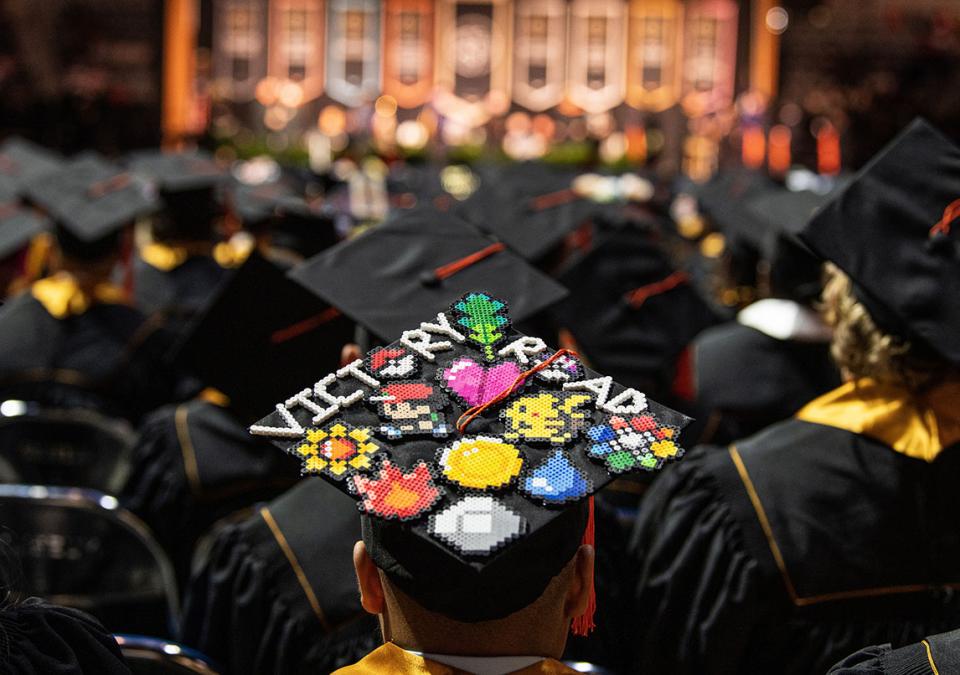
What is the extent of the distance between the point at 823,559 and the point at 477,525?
0.98 m

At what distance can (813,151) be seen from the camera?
17938 millimetres

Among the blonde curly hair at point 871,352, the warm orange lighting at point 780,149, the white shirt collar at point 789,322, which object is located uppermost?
the blonde curly hair at point 871,352

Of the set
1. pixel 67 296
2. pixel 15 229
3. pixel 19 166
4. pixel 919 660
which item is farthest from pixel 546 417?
pixel 19 166

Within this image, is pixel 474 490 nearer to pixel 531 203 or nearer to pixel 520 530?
pixel 520 530

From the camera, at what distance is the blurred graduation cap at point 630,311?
347 centimetres

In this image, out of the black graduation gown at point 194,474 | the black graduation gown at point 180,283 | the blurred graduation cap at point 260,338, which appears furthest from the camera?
the black graduation gown at point 180,283

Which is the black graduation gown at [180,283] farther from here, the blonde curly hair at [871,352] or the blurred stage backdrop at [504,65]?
the blurred stage backdrop at [504,65]

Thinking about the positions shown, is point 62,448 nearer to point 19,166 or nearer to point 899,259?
point 899,259

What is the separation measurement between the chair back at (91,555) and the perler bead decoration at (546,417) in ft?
4.83

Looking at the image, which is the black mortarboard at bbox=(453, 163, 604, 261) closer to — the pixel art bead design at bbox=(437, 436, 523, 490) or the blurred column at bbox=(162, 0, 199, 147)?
the pixel art bead design at bbox=(437, 436, 523, 490)

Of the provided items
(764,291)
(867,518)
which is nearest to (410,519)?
(867,518)

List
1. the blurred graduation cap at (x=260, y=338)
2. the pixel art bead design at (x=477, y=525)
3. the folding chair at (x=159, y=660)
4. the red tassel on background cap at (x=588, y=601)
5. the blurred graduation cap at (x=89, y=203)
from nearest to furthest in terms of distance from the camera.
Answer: the pixel art bead design at (x=477, y=525) → the red tassel on background cap at (x=588, y=601) → the folding chair at (x=159, y=660) → the blurred graduation cap at (x=260, y=338) → the blurred graduation cap at (x=89, y=203)

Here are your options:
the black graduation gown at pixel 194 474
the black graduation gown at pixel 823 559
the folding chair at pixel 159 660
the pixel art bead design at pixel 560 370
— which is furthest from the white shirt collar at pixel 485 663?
the black graduation gown at pixel 194 474

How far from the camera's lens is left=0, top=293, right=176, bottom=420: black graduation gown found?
12.7 ft
